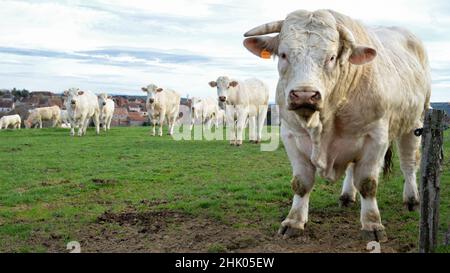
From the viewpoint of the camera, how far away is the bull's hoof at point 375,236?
583cm

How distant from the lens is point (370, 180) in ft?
19.4

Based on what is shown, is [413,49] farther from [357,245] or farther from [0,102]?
[0,102]

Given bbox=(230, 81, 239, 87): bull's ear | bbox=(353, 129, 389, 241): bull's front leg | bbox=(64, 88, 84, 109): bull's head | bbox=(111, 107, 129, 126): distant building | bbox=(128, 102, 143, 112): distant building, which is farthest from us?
bbox=(128, 102, 143, 112): distant building

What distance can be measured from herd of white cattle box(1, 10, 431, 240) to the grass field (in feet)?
2.00

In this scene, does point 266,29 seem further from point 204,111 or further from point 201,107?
point 204,111

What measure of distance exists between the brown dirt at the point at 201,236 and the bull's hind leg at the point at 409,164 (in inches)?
37.3

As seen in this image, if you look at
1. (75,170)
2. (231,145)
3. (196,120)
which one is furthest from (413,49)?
Answer: (196,120)

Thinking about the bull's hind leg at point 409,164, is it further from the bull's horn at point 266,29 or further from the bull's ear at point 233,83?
the bull's ear at point 233,83

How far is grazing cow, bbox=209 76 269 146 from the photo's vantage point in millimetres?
18625

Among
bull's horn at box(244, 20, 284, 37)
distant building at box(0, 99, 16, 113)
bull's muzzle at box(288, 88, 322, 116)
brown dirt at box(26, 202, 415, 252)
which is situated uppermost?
bull's horn at box(244, 20, 284, 37)

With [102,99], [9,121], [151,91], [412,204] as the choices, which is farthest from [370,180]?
[9,121]

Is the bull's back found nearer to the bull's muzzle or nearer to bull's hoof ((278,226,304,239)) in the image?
the bull's muzzle

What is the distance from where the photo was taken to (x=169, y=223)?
6.88 metres

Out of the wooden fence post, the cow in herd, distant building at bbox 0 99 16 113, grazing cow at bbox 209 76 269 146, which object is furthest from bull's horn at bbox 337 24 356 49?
distant building at bbox 0 99 16 113
